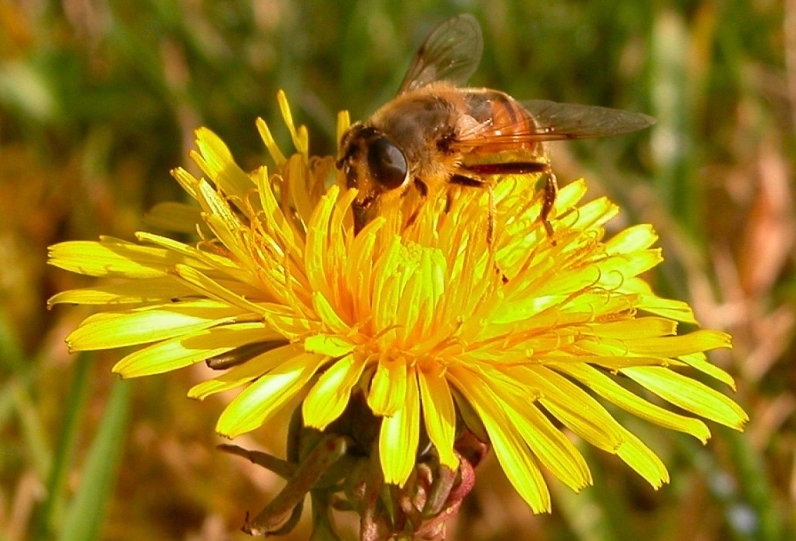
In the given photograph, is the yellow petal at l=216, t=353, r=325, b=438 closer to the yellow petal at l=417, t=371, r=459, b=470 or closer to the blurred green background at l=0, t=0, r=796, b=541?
the yellow petal at l=417, t=371, r=459, b=470

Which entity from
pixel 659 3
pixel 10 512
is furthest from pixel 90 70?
pixel 659 3

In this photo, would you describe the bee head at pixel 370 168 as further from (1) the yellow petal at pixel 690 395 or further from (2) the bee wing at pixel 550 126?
(1) the yellow petal at pixel 690 395

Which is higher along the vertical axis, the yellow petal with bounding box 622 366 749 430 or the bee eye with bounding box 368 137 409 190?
the bee eye with bounding box 368 137 409 190

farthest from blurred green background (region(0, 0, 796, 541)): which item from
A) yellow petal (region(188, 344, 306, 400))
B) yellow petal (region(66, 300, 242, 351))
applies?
yellow petal (region(188, 344, 306, 400))

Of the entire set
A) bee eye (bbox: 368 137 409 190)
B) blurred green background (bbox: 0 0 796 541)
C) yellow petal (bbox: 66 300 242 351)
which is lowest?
blurred green background (bbox: 0 0 796 541)

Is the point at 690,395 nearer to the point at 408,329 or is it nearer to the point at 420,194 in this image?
the point at 408,329

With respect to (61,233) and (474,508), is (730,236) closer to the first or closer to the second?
(474,508)

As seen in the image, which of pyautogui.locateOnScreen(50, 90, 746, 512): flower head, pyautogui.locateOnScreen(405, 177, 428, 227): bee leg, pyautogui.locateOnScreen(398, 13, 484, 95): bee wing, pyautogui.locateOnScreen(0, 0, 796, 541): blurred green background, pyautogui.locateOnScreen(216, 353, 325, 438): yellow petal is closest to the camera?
pyautogui.locateOnScreen(216, 353, 325, 438): yellow petal
